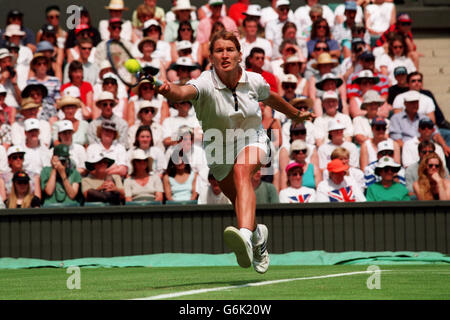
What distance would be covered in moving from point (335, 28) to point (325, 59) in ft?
6.52

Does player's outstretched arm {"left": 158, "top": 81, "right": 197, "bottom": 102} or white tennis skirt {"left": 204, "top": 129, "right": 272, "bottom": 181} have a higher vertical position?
player's outstretched arm {"left": 158, "top": 81, "right": 197, "bottom": 102}

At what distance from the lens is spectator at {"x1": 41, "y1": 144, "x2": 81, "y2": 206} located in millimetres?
14141

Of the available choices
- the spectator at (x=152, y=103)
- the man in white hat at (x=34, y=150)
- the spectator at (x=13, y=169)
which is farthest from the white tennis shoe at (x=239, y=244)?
the spectator at (x=152, y=103)

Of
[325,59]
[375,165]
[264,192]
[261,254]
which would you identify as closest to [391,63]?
[325,59]

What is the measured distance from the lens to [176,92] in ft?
25.5

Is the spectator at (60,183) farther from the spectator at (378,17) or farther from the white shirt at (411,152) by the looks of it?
the spectator at (378,17)

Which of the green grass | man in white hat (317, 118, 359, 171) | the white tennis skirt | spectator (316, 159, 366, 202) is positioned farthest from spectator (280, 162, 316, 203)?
the white tennis skirt

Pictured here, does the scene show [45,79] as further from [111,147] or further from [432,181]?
[432,181]

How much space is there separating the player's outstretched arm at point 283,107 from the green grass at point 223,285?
156 cm

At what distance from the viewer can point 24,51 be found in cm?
1756

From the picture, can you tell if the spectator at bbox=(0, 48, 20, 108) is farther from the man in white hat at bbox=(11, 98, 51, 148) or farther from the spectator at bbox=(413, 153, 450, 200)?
the spectator at bbox=(413, 153, 450, 200)

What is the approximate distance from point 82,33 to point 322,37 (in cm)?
432

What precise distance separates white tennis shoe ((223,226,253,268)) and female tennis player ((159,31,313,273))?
0.43m
